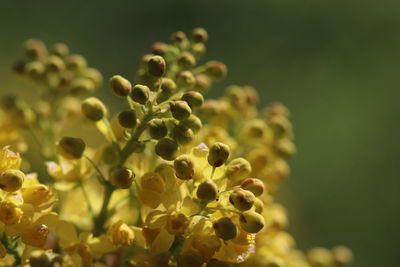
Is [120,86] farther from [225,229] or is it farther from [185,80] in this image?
[225,229]

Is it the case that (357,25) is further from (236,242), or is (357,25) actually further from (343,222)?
(236,242)

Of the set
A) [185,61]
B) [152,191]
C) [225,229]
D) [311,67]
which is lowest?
[152,191]

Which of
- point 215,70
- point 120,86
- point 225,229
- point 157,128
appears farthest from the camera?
point 215,70

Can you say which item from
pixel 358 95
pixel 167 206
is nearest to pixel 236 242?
pixel 167 206

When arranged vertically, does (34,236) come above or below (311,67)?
below

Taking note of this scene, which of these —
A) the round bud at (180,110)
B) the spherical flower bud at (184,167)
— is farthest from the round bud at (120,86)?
the spherical flower bud at (184,167)

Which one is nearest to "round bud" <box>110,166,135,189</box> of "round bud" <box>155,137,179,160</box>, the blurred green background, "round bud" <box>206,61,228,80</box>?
"round bud" <box>155,137,179,160</box>

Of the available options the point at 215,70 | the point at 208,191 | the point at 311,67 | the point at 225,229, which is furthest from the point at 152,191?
the point at 311,67
